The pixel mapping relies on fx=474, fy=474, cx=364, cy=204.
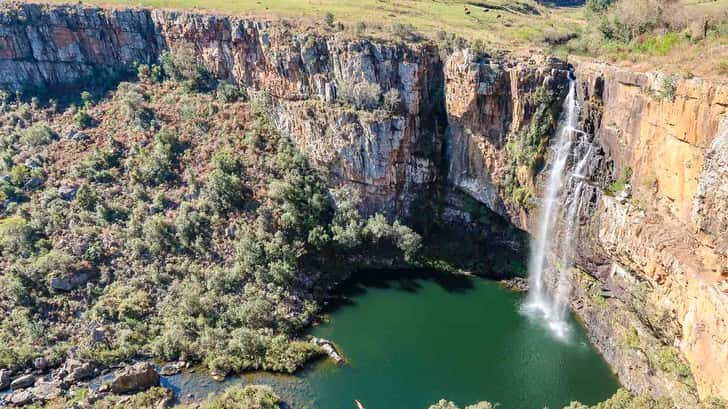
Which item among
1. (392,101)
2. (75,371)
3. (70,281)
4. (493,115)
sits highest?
(392,101)

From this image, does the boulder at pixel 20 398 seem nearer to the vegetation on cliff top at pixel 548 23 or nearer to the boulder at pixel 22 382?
the boulder at pixel 22 382

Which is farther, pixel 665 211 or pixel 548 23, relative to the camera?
pixel 548 23

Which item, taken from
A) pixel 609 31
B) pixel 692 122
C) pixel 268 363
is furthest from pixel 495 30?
pixel 268 363

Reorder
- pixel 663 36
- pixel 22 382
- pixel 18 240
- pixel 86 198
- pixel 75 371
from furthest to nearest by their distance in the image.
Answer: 1. pixel 86 198
2. pixel 18 240
3. pixel 663 36
4. pixel 75 371
5. pixel 22 382

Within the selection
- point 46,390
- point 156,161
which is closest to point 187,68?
point 156,161

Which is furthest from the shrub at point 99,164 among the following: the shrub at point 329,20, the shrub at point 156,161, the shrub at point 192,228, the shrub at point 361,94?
the shrub at point 329,20

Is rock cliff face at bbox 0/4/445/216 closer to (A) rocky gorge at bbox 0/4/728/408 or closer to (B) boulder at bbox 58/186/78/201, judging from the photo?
(A) rocky gorge at bbox 0/4/728/408

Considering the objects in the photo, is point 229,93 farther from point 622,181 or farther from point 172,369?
point 622,181
